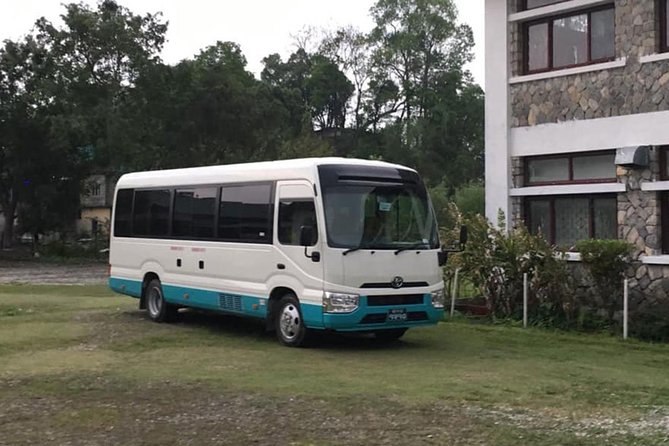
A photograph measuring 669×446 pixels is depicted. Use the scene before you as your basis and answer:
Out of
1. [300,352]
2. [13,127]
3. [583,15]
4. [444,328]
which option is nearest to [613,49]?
[583,15]

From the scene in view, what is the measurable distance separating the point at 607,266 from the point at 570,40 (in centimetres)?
500

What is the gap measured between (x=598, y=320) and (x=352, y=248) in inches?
208

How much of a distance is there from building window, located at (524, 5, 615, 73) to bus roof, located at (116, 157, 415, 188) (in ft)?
17.9

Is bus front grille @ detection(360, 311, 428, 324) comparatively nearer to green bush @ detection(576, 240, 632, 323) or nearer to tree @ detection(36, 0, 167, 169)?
green bush @ detection(576, 240, 632, 323)

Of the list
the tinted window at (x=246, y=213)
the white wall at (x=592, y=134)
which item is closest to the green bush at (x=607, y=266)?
the white wall at (x=592, y=134)

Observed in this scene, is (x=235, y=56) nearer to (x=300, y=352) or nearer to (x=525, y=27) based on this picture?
(x=525, y=27)

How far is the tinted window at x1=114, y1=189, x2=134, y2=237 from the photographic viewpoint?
55.0 feet

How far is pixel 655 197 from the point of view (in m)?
15.6

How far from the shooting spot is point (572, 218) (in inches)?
672

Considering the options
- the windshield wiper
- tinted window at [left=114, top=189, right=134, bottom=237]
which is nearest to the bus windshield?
the windshield wiper

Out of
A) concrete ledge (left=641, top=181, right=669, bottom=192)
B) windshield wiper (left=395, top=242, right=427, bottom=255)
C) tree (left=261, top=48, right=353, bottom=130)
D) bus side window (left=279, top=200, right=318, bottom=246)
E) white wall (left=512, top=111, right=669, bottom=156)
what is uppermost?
tree (left=261, top=48, right=353, bottom=130)

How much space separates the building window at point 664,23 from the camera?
15.6 m

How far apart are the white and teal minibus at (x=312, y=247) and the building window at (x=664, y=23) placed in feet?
18.8

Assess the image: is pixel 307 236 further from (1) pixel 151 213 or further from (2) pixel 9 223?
(2) pixel 9 223
